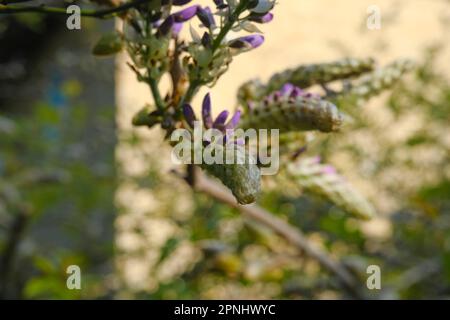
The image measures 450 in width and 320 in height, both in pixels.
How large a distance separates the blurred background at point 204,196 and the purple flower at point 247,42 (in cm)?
81

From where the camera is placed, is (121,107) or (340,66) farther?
(121,107)

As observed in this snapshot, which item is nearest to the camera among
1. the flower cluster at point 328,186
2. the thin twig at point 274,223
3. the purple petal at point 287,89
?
the purple petal at point 287,89

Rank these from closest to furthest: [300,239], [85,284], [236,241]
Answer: [300,239], [85,284], [236,241]

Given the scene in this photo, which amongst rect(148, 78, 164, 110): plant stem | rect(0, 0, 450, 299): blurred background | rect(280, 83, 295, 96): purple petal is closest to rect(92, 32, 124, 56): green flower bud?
rect(148, 78, 164, 110): plant stem

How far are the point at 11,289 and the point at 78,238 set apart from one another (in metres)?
1.54

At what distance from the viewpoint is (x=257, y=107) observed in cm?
87

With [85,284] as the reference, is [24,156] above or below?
above

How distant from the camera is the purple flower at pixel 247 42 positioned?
31.2 inches

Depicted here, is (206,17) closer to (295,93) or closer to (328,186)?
(295,93)

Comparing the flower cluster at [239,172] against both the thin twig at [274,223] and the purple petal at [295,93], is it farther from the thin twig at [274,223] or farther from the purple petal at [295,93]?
the thin twig at [274,223]

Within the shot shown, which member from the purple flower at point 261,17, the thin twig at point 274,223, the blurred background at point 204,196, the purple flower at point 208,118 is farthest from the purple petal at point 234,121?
the blurred background at point 204,196
